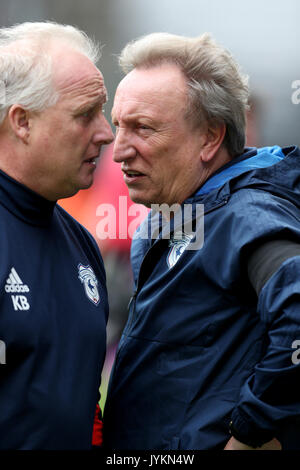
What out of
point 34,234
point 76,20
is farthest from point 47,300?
point 76,20

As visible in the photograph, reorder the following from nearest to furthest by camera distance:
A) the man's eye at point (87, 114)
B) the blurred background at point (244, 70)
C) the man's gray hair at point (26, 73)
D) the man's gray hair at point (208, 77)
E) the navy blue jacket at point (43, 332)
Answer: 1. the navy blue jacket at point (43, 332)
2. the man's gray hair at point (26, 73)
3. the man's eye at point (87, 114)
4. the man's gray hair at point (208, 77)
5. the blurred background at point (244, 70)

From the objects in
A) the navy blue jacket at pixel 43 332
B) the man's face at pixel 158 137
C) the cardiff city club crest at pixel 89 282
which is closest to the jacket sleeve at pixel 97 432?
the navy blue jacket at pixel 43 332

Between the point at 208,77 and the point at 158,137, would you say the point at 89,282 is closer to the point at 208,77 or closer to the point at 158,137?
the point at 158,137

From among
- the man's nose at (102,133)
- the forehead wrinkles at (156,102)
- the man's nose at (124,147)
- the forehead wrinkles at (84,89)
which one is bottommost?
the man's nose at (124,147)

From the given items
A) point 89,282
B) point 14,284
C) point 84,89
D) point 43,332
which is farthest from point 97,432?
point 84,89

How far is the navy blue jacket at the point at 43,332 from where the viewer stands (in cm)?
162

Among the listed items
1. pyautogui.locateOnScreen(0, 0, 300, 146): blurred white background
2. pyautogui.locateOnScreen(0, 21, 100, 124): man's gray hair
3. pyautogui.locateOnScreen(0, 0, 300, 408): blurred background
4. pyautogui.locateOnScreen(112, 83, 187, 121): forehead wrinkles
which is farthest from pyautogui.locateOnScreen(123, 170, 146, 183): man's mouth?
pyautogui.locateOnScreen(0, 0, 300, 146): blurred white background

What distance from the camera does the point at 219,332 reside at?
191 cm

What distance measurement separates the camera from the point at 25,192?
1.80m

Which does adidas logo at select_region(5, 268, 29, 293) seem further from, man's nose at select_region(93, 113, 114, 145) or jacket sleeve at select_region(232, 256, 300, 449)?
jacket sleeve at select_region(232, 256, 300, 449)

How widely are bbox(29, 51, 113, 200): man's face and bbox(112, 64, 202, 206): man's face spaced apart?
269 mm

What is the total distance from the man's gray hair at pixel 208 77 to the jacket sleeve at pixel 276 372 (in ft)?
2.45

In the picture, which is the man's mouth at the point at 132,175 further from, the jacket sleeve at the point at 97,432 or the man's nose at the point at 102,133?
the jacket sleeve at the point at 97,432

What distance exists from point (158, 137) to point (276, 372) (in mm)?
961
